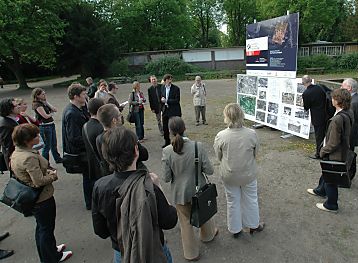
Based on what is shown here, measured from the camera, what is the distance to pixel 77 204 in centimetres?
500

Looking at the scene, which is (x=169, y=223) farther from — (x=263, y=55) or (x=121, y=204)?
(x=263, y=55)

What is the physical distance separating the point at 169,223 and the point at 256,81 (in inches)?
309

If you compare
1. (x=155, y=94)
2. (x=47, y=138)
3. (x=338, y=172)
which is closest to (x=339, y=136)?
(x=338, y=172)

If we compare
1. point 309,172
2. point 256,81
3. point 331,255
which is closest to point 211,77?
point 256,81

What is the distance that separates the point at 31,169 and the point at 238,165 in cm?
227

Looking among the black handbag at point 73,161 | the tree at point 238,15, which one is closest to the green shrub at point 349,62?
the tree at point 238,15

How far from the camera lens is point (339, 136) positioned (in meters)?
3.82

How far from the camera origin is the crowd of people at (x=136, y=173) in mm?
1809

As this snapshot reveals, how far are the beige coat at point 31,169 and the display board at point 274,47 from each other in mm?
6442

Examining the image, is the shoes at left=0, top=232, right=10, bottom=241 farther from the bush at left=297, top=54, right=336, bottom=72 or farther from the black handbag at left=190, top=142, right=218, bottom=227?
the bush at left=297, top=54, right=336, bottom=72

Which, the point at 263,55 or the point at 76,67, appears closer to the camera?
the point at 263,55

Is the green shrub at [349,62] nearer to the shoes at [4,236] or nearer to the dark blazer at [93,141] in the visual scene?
the dark blazer at [93,141]

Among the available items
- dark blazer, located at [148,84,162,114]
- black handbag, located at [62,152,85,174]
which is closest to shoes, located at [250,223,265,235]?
black handbag, located at [62,152,85,174]

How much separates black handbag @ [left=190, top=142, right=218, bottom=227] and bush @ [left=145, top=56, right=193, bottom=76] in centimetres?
2531
